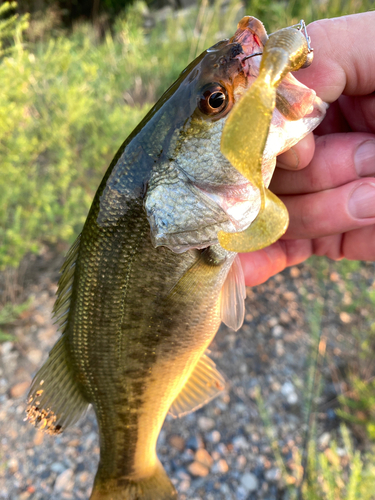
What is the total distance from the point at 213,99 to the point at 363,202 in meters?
0.73

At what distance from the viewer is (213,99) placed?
0.81 m

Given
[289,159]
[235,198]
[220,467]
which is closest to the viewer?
[235,198]

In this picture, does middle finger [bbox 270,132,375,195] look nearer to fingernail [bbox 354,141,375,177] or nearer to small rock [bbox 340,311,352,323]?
fingernail [bbox 354,141,375,177]

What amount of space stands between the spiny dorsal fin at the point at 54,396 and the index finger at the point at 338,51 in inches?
47.6

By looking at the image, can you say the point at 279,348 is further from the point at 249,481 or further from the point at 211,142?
the point at 211,142

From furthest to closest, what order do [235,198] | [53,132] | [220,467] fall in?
[53,132] < [220,467] < [235,198]

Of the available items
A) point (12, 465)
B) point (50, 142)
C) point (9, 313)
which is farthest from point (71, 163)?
point (12, 465)

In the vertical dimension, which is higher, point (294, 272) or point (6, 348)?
point (6, 348)

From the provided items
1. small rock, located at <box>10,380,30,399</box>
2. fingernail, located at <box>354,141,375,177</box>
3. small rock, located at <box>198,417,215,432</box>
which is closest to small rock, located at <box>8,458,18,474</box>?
small rock, located at <box>10,380,30,399</box>

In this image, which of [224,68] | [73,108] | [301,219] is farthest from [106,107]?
[224,68]

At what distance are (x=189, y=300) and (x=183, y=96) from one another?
59cm

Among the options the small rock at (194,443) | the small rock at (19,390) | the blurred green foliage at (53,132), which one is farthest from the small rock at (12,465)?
the blurred green foliage at (53,132)

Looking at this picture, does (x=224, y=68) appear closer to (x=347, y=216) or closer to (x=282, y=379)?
(x=347, y=216)

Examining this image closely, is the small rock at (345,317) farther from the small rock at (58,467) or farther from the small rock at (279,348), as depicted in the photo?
the small rock at (58,467)
